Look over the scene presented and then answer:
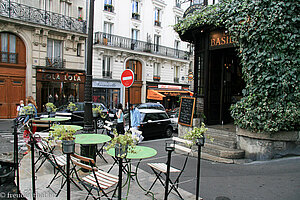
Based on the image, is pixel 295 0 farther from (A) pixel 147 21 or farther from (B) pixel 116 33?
(A) pixel 147 21

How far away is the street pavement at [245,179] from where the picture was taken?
4613mm

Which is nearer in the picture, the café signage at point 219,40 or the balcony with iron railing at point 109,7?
the café signage at point 219,40

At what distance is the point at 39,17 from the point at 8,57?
13.4ft

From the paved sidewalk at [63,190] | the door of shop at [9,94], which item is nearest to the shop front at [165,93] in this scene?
the door of shop at [9,94]

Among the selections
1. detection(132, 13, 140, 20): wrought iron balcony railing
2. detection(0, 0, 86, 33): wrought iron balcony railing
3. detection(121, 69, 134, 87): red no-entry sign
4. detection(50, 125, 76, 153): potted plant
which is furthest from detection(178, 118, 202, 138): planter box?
detection(132, 13, 140, 20): wrought iron balcony railing

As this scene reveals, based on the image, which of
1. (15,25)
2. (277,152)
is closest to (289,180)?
(277,152)

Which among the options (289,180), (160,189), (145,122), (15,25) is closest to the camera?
(160,189)

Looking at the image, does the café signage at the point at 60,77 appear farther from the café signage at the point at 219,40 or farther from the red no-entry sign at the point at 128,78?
the café signage at the point at 219,40

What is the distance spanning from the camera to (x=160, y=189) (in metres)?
4.84

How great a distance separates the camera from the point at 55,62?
19297 mm

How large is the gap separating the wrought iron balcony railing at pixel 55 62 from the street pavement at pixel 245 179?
15.5 metres

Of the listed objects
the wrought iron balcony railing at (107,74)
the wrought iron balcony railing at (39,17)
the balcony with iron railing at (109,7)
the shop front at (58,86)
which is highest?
the balcony with iron railing at (109,7)

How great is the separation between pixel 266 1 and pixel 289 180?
15.7 ft

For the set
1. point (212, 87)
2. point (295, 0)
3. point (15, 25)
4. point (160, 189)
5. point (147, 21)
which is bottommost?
point (160, 189)
